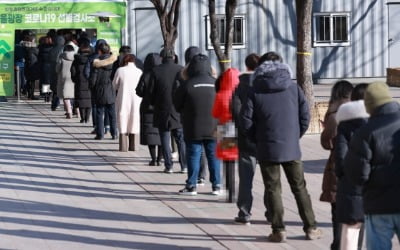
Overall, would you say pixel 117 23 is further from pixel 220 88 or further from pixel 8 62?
pixel 220 88

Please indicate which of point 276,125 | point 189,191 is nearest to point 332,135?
point 276,125

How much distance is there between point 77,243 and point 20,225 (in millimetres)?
1289

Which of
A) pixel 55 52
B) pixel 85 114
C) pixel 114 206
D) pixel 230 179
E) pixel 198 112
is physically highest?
pixel 55 52

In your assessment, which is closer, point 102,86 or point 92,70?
point 102,86

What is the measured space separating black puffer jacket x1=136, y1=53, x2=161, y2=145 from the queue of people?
0.05 ft

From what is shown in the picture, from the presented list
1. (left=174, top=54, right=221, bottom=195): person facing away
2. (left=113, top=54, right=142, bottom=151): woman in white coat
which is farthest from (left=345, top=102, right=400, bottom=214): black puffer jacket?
(left=113, top=54, right=142, bottom=151): woman in white coat

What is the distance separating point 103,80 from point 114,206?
707 cm

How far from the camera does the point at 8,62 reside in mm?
26688

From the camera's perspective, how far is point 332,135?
8555 millimetres

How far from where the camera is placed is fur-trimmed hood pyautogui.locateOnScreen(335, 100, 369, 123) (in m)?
7.89

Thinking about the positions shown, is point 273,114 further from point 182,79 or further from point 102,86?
point 102,86

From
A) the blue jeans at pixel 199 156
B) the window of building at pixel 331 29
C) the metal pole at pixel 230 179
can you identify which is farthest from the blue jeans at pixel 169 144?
the window of building at pixel 331 29

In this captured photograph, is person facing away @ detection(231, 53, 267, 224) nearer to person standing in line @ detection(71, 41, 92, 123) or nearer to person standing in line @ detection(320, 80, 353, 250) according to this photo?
person standing in line @ detection(320, 80, 353, 250)

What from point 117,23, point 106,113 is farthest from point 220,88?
point 117,23
